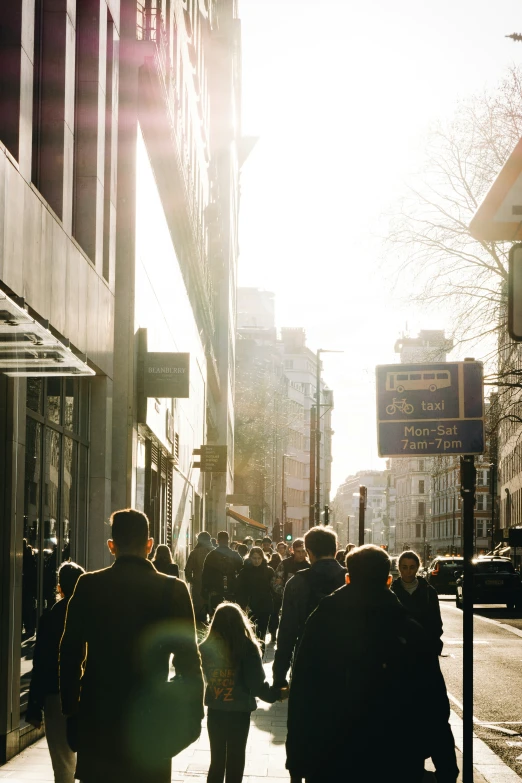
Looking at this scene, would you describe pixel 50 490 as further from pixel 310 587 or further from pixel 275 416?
pixel 275 416

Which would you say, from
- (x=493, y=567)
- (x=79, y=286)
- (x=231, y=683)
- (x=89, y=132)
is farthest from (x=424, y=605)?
(x=493, y=567)

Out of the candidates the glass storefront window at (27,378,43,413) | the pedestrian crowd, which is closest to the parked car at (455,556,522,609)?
the glass storefront window at (27,378,43,413)

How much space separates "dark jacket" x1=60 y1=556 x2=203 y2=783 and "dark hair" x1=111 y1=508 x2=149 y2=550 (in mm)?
118

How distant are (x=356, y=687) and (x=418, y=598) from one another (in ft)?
19.6

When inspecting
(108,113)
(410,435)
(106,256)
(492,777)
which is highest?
(108,113)

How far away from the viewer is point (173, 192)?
77.6 ft

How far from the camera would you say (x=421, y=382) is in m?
8.51

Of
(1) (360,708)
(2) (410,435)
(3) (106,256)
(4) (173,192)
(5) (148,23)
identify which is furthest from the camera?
(4) (173,192)

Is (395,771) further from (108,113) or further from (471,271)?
(471,271)

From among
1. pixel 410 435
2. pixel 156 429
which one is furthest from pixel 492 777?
pixel 156 429

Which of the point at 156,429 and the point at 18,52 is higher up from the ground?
the point at 18,52

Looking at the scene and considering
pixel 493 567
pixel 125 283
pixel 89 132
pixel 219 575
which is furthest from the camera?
pixel 493 567

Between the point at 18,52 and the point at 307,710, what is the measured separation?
22.3 feet

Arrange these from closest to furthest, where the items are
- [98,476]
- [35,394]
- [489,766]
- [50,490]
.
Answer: [489,766], [35,394], [50,490], [98,476]
